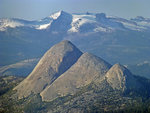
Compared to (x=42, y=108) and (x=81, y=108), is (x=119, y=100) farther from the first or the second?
(x=42, y=108)

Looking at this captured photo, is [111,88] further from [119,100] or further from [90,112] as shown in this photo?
[90,112]

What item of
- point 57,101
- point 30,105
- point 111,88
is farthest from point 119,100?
point 30,105

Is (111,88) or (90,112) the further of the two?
(111,88)

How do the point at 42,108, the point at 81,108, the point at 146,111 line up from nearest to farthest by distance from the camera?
the point at 146,111 → the point at 81,108 → the point at 42,108

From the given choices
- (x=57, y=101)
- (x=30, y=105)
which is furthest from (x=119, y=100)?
(x=30, y=105)

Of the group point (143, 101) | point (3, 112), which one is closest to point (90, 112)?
point (143, 101)

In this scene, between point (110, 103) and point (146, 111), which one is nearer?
point (146, 111)

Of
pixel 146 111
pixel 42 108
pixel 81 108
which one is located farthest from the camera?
pixel 42 108

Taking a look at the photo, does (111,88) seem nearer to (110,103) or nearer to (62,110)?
(110,103)
